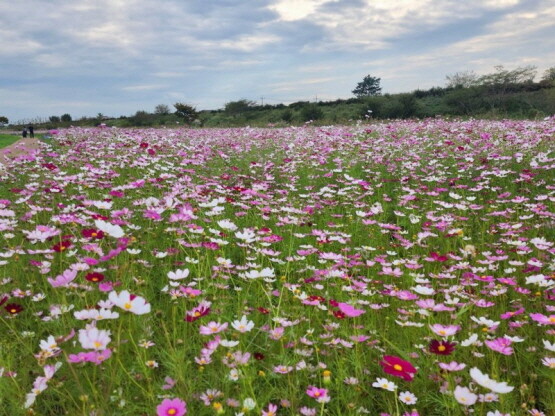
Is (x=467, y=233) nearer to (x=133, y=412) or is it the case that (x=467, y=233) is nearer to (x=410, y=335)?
(x=410, y=335)

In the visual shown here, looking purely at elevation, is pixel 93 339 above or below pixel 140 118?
below

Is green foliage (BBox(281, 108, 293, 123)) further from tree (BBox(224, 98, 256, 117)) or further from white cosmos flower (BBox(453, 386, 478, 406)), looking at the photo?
white cosmos flower (BBox(453, 386, 478, 406))

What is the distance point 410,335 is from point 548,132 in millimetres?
7511

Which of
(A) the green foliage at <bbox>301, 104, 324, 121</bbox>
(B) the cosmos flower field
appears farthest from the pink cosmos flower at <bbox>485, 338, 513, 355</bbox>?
(A) the green foliage at <bbox>301, 104, 324, 121</bbox>

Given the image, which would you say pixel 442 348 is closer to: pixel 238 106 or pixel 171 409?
pixel 171 409

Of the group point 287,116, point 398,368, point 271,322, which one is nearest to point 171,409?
point 398,368

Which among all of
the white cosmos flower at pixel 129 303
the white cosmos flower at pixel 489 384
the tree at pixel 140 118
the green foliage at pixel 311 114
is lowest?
the white cosmos flower at pixel 489 384

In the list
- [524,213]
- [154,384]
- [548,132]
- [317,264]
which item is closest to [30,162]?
[317,264]

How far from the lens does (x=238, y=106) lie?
139 ft

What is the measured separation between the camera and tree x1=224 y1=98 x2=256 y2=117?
41875mm

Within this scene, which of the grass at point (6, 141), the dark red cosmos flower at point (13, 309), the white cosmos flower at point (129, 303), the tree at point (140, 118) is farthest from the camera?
the tree at point (140, 118)

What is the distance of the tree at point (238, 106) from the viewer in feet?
137

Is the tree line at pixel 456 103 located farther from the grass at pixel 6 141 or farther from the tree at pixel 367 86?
the tree at pixel 367 86

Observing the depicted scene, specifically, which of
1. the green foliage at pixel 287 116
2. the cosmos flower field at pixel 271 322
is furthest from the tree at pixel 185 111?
the cosmos flower field at pixel 271 322
